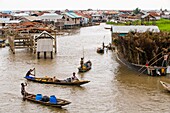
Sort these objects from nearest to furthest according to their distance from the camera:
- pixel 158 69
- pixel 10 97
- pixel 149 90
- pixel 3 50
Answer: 1. pixel 10 97
2. pixel 149 90
3. pixel 158 69
4. pixel 3 50

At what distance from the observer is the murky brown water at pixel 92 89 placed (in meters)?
21.2

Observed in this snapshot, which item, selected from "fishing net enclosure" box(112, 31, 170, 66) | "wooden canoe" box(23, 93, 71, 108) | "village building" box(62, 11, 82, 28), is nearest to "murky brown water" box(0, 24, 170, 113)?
"wooden canoe" box(23, 93, 71, 108)

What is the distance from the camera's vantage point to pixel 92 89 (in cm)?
2533

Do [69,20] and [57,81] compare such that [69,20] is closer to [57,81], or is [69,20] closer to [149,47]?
[149,47]

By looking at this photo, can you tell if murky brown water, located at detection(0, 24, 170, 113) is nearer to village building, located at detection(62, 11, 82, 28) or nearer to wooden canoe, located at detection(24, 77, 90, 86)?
wooden canoe, located at detection(24, 77, 90, 86)

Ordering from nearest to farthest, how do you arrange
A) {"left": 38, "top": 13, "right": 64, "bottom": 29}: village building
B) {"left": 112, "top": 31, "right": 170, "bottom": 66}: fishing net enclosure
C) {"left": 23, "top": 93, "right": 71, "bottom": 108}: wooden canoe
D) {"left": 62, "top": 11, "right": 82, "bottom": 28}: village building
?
1. {"left": 23, "top": 93, "right": 71, "bottom": 108}: wooden canoe
2. {"left": 112, "top": 31, "right": 170, "bottom": 66}: fishing net enclosure
3. {"left": 38, "top": 13, "right": 64, "bottom": 29}: village building
4. {"left": 62, "top": 11, "right": 82, "bottom": 28}: village building

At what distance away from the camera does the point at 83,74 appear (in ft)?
100

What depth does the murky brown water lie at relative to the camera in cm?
2125

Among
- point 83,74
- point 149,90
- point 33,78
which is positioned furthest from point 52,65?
point 149,90

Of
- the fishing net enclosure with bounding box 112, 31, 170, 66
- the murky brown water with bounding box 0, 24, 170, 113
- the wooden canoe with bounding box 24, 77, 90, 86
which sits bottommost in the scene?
the murky brown water with bounding box 0, 24, 170, 113

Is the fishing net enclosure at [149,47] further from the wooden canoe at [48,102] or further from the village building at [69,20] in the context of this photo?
the village building at [69,20]

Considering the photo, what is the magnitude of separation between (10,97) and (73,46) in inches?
1083

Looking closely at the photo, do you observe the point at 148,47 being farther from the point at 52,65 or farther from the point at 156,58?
the point at 52,65

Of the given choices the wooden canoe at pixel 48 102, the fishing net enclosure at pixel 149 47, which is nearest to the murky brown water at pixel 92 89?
the wooden canoe at pixel 48 102
